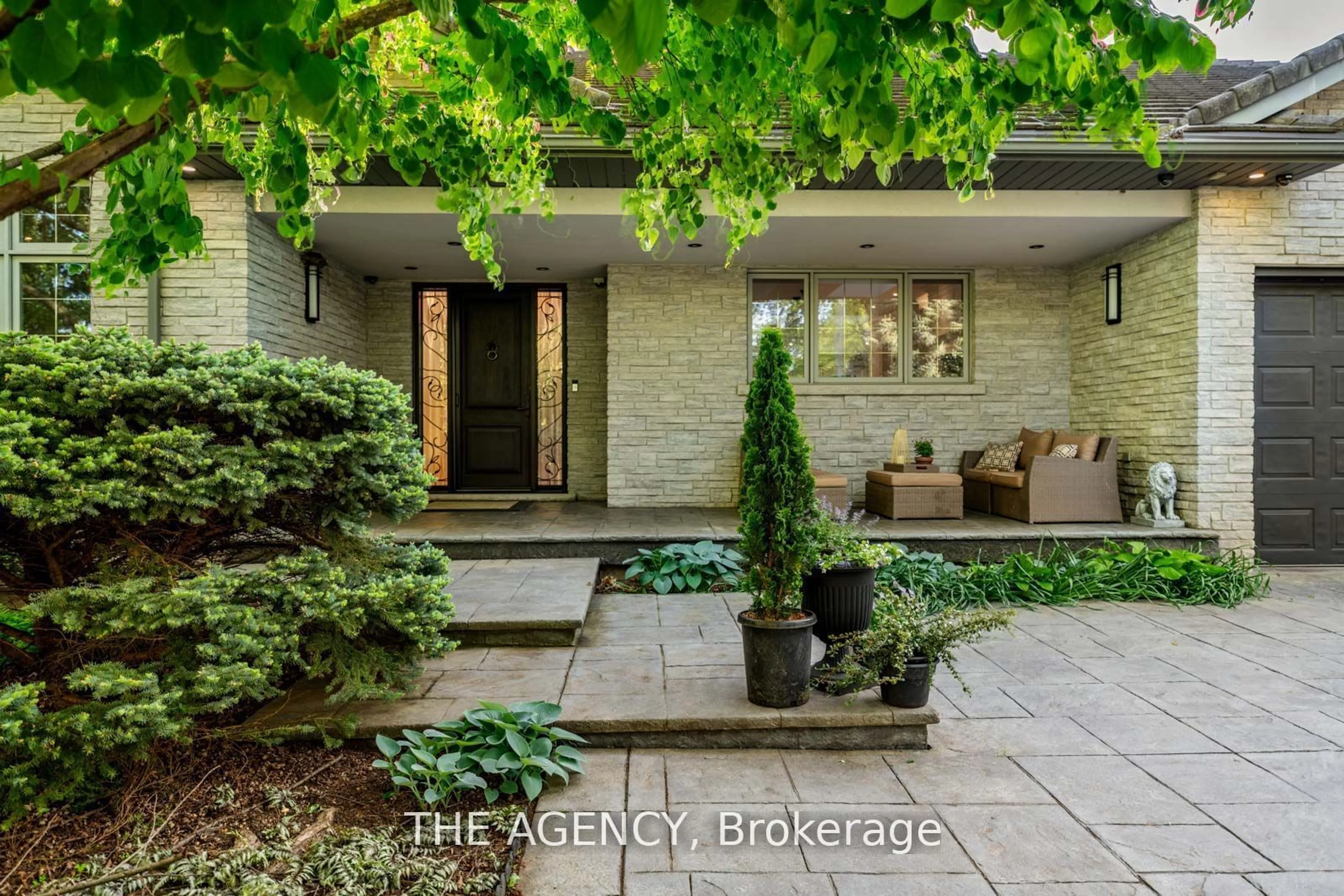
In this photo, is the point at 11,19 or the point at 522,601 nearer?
the point at 11,19

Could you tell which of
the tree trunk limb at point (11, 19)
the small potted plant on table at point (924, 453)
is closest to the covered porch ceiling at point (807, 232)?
the small potted plant on table at point (924, 453)

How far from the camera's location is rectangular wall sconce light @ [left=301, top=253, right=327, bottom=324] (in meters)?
5.89

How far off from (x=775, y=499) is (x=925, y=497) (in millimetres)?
3720

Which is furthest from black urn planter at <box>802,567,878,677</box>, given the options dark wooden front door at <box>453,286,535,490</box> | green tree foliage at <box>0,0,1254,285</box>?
dark wooden front door at <box>453,286,535,490</box>

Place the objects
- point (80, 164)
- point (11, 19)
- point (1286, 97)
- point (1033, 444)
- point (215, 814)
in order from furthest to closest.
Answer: point (1033, 444) < point (1286, 97) < point (215, 814) < point (80, 164) < point (11, 19)

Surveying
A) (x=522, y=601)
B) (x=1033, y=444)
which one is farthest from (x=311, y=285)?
(x=1033, y=444)

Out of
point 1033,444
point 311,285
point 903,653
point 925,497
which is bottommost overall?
point 903,653

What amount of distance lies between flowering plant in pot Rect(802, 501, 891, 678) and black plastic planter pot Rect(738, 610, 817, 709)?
0.54ft

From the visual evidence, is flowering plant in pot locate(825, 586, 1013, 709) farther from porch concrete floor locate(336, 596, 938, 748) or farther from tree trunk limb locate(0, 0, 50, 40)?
tree trunk limb locate(0, 0, 50, 40)

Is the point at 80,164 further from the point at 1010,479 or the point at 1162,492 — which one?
the point at 1162,492

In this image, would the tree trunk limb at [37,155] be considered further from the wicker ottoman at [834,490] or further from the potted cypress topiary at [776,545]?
the wicker ottoman at [834,490]

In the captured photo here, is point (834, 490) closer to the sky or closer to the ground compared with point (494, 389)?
closer to the ground

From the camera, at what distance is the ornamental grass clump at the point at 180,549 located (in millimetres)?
2004

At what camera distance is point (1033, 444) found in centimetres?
634
